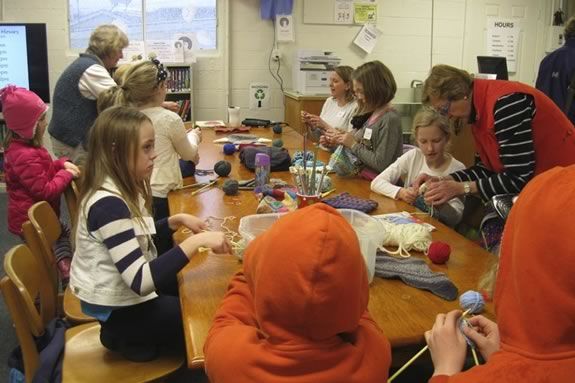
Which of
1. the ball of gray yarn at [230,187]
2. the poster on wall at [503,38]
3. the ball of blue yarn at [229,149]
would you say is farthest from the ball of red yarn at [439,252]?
the poster on wall at [503,38]

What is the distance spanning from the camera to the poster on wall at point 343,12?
549cm

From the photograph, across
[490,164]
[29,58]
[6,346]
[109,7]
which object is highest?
[109,7]

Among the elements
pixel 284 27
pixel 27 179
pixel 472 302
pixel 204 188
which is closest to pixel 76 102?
pixel 27 179

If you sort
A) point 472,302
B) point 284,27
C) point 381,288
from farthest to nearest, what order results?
1. point 284,27
2. point 381,288
3. point 472,302

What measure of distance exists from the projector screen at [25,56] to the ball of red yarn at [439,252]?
14.0ft

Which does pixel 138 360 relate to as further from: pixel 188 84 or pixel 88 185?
pixel 188 84

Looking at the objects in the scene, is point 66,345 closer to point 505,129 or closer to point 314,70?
point 505,129

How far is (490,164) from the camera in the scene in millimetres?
2209

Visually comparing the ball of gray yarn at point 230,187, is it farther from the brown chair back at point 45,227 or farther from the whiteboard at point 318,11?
the whiteboard at point 318,11

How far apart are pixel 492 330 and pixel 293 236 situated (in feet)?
1.89

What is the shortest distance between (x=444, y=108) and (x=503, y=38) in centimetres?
437

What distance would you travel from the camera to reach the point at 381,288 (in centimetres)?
141

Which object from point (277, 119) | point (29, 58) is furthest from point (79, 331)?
point (277, 119)

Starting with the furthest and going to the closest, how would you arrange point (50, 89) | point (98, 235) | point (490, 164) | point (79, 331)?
1. point (50, 89)
2. point (490, 164)
3. point (79, 331)
4. point (98, 235)
